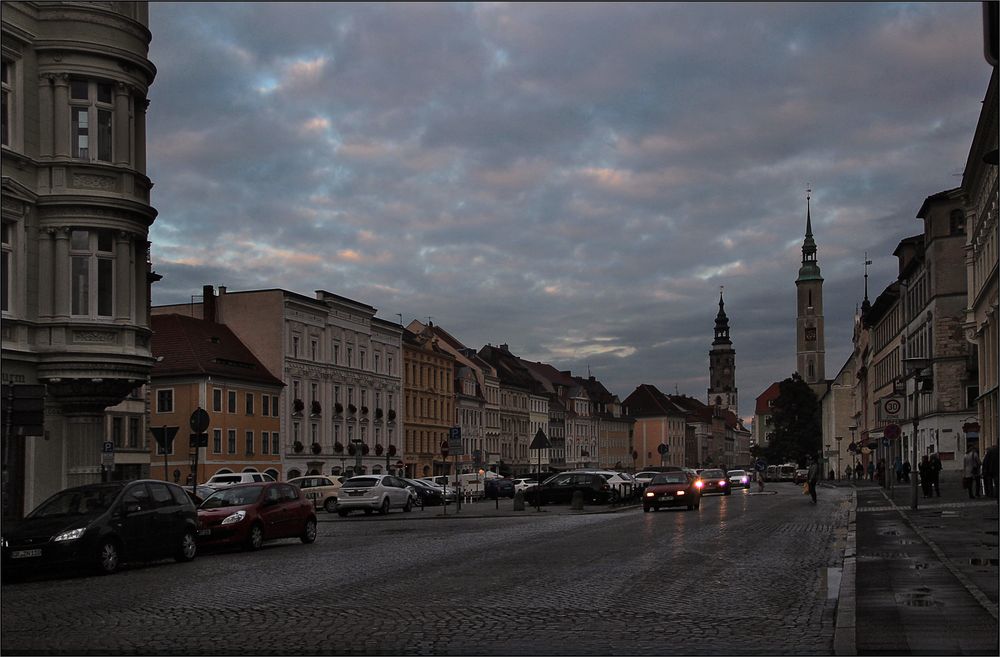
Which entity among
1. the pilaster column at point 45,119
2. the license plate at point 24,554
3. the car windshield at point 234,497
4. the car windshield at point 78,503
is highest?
the pilaster column at point 45,119

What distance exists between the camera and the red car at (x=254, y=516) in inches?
980

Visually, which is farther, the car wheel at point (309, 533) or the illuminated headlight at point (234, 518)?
the car wheel at point (309, 533)

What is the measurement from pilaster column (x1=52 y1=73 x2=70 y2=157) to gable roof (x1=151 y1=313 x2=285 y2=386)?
4104cm

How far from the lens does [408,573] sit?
18.4 m

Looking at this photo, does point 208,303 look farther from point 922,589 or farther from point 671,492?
point 922,589

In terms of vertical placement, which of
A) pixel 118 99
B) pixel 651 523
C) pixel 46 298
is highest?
pixel 118 99

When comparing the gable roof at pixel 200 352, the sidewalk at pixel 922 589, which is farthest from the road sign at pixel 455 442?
the gable roof at pixel 200 352

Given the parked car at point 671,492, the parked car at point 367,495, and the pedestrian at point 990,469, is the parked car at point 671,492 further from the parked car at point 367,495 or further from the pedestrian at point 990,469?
the parked car at point 367,495

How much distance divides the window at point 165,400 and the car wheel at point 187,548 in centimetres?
4991

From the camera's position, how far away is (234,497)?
2638 centimetres

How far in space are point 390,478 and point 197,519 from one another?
2475 cm

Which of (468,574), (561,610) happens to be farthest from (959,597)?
(468,574)

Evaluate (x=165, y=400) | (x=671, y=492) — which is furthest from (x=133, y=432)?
(x=671, y=492)

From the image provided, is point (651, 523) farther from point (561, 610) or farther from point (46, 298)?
point (561, 610)
